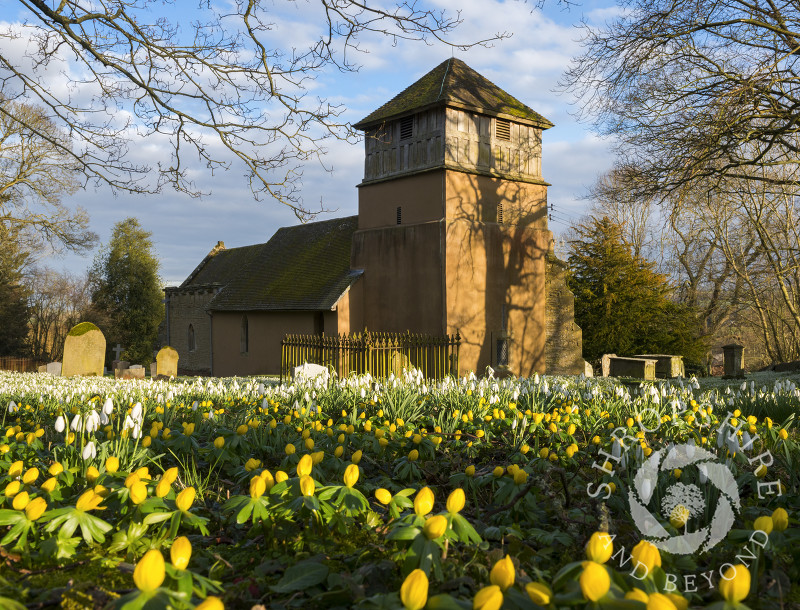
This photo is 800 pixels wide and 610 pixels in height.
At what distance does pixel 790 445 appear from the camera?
4.24 metres

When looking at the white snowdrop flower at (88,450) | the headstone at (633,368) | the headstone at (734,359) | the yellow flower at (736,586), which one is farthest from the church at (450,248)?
the yellow flower at (736,586)

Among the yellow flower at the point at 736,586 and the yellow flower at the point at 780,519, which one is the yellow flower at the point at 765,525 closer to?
the yellow flower at the point at 780,519

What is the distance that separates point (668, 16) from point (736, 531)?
1494cm

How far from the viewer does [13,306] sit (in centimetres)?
3966

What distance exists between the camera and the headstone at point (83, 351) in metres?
21.1

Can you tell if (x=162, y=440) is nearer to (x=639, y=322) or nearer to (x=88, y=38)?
(x=88, y=38)

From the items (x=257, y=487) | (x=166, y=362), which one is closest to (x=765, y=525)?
(x=257, y=487)

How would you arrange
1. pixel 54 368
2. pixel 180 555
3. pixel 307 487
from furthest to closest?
pixel 54 368 < pixel 307 487 < pixel 180 555

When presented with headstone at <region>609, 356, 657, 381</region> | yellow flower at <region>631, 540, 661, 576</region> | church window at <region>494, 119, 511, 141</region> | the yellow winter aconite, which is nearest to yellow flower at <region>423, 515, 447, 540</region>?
the yellow winter aconite

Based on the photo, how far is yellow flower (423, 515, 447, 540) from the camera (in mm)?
1879

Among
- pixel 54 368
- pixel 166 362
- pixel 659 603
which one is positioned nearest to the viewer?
pixel 659 603

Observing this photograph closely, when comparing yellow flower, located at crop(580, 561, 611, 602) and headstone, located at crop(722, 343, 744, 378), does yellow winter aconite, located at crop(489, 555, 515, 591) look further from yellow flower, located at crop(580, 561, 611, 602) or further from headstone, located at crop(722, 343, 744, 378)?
headstone, located at crop(722, 343, 744, 378)

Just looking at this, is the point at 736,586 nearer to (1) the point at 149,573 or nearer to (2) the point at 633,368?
(1) the point at 149,573

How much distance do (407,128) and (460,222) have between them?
4423 millimetres
